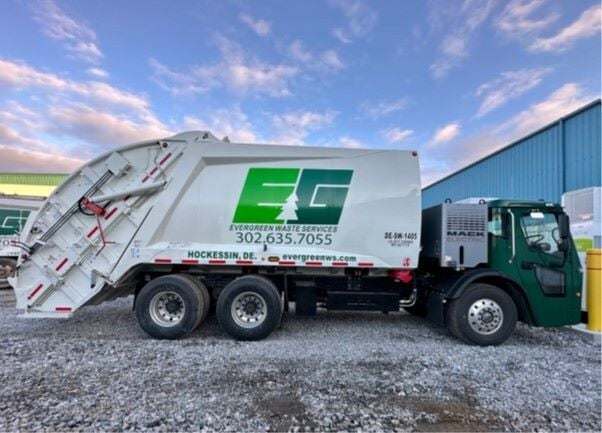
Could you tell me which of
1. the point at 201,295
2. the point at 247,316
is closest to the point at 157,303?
the point at 201,295

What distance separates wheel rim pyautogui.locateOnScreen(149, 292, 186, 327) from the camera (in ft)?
18.7

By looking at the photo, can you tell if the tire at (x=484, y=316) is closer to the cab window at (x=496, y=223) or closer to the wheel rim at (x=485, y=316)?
the wheel rim at (x=485, y=316)

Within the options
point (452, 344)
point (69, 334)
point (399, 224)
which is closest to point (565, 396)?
point (452, 344)

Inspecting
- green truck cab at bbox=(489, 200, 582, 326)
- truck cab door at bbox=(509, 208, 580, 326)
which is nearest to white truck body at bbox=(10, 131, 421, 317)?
green truck cab at bbox=(489, 200, 582, 326)

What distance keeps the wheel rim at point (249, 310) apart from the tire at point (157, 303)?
592 millimetres

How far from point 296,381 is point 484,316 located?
3324 millimetres

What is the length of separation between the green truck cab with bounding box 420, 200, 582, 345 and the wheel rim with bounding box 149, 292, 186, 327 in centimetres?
425

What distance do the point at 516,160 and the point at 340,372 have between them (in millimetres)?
10945

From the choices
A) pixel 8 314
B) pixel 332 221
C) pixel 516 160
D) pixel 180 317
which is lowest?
pixel 8 314

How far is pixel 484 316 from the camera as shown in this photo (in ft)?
18.4

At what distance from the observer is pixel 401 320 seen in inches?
285

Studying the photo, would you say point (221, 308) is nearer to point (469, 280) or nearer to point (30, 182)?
point (469, 280)

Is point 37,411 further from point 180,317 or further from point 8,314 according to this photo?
point 8,314

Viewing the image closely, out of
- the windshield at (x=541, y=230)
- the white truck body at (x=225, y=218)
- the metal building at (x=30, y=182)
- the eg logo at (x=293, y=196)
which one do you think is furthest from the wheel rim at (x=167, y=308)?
the metal building at (x=30, y=182)
